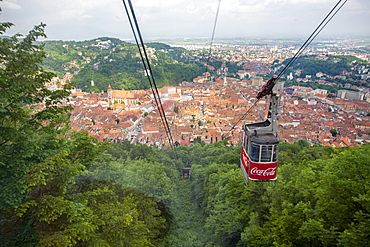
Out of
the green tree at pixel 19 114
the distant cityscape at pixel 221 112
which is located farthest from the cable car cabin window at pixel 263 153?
the distant cityscape at pixel 221 112

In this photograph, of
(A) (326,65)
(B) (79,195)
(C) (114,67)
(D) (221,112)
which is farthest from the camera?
(C) (114,67)

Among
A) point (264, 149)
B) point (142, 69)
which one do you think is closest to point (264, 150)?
point (264, 149)

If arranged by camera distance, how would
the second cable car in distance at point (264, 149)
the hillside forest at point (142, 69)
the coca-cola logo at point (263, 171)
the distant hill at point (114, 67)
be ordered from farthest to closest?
1. the distant hill at point (114, 67)
2. the hillside forest at point (142, 69)
3. the coca-cola logo at point (263, 171)
4. the second cable car in distance at point (264, 149)

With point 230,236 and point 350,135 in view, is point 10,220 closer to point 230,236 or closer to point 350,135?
point 230,236

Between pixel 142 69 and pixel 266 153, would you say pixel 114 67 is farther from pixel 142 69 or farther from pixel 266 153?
pixel 266 153

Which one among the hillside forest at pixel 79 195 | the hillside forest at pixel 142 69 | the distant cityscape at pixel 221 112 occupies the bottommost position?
the distant cityscape at pixel 221 112

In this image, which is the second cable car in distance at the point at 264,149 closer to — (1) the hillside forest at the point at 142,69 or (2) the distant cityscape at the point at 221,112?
(2) the distant cityscape at the point at 221,112

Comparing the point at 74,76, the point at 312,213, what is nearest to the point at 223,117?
the point at 312,213
